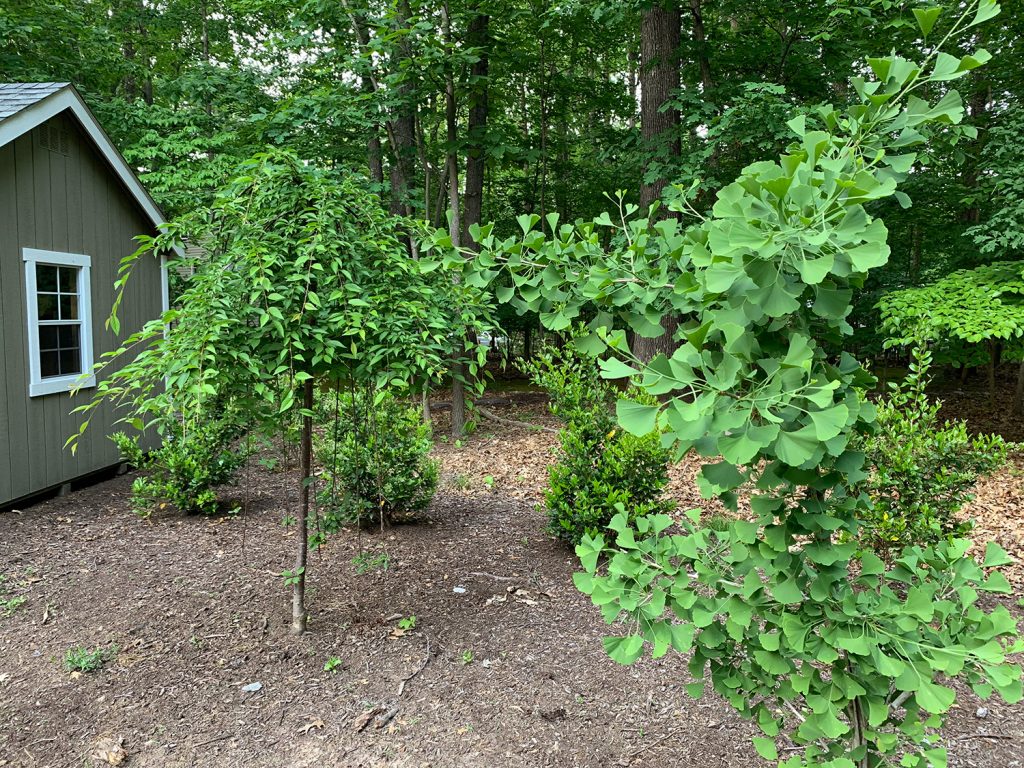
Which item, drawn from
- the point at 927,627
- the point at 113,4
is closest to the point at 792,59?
the point at 927,627

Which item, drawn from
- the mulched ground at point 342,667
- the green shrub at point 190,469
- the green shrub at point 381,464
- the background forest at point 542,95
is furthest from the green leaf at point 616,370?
the background forest at point 542,95

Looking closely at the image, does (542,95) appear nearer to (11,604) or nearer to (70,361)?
(70,361)

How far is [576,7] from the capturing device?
7527mm

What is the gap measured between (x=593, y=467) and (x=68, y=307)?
213 inches

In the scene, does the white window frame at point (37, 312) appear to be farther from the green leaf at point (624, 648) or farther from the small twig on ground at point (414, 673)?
the green leaf at point (624, 648)

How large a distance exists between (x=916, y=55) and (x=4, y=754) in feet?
31.0

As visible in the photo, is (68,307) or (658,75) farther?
(658,75)

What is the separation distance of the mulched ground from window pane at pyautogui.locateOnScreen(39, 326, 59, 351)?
1.73 meters

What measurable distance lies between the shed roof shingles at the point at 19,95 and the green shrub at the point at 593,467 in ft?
15.8

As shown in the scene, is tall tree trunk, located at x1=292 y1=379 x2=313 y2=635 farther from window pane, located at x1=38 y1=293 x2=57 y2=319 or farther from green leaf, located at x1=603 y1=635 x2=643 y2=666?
window pane, located at x1=38 y1=293 x2=57 y2=319

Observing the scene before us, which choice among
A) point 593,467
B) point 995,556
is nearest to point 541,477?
point 593,467

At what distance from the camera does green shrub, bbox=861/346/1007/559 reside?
11.6 ft

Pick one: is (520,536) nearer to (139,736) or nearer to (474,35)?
(139,736)

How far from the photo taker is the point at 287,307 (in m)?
2.81
